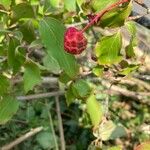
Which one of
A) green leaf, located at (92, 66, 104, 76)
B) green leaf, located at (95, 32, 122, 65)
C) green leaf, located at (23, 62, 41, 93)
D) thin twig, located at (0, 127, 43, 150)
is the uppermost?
green leaf, located at (95, 32, 122, 65)

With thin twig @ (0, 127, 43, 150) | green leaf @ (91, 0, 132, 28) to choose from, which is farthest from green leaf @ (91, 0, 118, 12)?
thin twig @ (0, 127, 43, 150)

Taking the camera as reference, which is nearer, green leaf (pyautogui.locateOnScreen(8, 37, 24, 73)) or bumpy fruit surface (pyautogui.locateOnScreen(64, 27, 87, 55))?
bumpy fruit surface (pyautogui.locateOnScreen(64, 27, 87, 55))

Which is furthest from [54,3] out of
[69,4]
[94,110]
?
[94,110]

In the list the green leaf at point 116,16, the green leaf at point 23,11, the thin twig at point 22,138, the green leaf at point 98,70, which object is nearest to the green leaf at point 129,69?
the green leaf at point 98,70

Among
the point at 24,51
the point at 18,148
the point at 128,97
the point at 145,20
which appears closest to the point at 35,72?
the point at 24,51

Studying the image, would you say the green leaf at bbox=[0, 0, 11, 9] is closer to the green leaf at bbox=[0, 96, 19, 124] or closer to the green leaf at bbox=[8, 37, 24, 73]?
the green leaf at bbox=[8, 37, 24, 73]

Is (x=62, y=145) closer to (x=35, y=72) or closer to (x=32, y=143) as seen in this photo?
(x=32, y=143)

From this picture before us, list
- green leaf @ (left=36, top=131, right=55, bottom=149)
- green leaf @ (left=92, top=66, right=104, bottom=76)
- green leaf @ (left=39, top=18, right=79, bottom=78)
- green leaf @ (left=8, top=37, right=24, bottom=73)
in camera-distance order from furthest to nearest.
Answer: green leaf @ (left=36, top=131, right=55, bottom=149) → green leaf @ (left=92, top=66, right=104, bottom=76) → green leaf @ (left=8, top=37, right=24, bottom=73) → green leaf @ (left=39, top=18, right=79, bottom=78)
